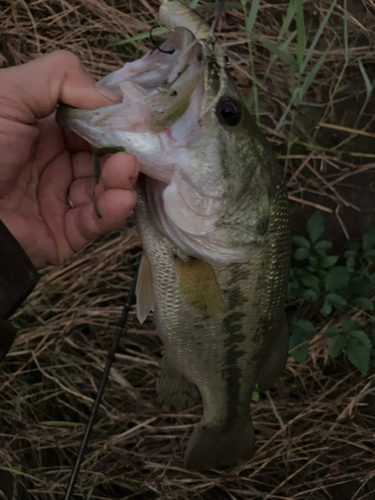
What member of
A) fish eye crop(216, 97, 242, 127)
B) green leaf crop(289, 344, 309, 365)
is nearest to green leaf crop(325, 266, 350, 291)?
green leaf crop(289, 344, 309, 365)

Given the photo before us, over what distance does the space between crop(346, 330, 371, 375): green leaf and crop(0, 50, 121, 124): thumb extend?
157 centimetres

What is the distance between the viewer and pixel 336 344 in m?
1.84

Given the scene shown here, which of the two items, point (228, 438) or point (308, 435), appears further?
point (308, 435)

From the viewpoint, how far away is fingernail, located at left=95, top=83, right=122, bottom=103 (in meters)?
0.95

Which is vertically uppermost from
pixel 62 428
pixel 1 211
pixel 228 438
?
pixel 1 211

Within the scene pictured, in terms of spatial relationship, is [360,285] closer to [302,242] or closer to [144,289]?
[302,242]

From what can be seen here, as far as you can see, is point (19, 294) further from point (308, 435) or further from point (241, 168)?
point (308, 435)

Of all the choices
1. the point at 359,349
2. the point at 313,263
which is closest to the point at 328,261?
the point at 313,263

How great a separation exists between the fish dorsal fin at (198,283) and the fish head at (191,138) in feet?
0.29

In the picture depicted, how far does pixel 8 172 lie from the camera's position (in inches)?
43.2

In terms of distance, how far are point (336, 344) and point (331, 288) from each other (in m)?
0.28

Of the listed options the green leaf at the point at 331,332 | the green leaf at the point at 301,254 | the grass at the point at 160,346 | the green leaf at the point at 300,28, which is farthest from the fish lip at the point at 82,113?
the green leaf at the point at 331,332

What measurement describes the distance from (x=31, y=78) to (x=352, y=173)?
177 cm

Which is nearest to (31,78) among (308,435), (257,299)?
(257,299)
